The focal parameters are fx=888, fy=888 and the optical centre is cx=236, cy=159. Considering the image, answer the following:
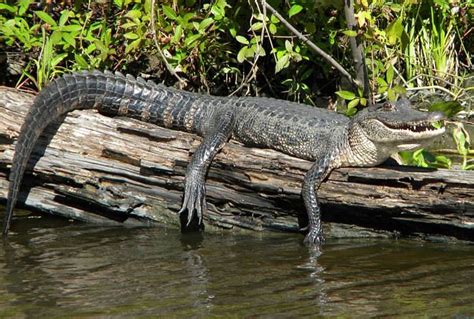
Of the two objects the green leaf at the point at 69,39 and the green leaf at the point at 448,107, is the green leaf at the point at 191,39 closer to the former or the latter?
the green leaf at the point at 69,39

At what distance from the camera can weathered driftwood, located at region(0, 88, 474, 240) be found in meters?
5.52

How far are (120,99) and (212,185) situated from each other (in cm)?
117

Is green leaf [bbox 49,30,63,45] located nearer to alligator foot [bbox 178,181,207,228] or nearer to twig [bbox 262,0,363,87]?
twig [bbox 262,0,363,87]

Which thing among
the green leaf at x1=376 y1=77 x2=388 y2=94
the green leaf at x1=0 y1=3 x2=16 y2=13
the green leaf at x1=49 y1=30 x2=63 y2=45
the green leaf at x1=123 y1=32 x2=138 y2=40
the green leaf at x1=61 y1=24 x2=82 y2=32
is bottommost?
the green leaf at x1=376 y1=77 x2=388 y2=94

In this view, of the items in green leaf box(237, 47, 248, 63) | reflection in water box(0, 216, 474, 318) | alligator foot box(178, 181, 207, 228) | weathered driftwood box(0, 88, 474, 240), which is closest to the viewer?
reflection in water box(0, 216, 474, 318)

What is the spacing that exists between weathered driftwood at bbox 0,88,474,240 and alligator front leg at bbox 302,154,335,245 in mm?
80

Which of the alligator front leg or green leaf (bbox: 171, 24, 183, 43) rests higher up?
green leaf (bbox: 171, 24, 183, 43)

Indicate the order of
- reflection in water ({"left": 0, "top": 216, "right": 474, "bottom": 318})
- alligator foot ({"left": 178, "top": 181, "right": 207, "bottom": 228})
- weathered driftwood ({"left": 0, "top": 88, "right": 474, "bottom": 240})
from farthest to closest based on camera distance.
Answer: alligator foot ({"left": 178, "top": 181, "right": 207, "bottom": 228}), weathered driftwood ({"left": 0, "top": 88, "right": 474, "bottom": 240}), reflection in water ({"left": 0, "top": 216, "right": 474, "bottom": 318})

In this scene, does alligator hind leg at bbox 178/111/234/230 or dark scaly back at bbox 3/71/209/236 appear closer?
alligator hind leg at bbox 178/111/234/230

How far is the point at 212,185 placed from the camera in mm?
6105

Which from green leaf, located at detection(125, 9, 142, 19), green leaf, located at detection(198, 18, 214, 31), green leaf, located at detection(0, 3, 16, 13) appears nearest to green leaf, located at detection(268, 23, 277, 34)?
green leaf, located at detection(198, 18, 214, 31)

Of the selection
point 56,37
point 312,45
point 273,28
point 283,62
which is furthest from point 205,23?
point 56,37

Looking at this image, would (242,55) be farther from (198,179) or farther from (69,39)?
(198,179)

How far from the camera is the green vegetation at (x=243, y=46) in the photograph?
750 cm
